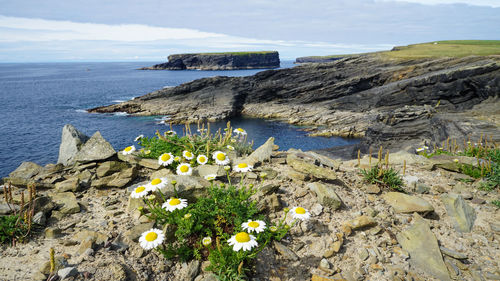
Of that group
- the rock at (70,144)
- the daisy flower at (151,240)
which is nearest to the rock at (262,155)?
the daisy flower at (151,240)

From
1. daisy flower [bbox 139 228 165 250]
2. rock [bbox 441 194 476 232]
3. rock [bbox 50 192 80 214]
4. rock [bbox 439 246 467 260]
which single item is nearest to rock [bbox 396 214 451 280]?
rock [bbox 439 246 467 260]

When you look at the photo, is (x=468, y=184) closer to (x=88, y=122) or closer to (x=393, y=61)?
(x=88, y=122)

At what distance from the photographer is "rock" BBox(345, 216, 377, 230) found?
4.70 meters

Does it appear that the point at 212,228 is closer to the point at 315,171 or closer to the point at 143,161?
the point at 315,171

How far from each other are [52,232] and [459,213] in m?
7.17

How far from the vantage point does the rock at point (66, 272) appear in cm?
328

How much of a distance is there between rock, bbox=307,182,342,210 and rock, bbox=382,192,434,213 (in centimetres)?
123

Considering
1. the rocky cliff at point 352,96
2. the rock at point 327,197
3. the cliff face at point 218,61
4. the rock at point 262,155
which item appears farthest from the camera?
the cliff face at point 218,61

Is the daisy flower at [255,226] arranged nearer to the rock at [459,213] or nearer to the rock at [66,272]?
the rock at [66,272]

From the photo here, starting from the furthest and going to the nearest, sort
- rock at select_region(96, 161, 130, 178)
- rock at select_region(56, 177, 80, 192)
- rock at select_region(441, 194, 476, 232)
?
rock at select_region(96, 161, 130, 178)
rock at select_region(56, 177, 80, 192)
rock at select_region(441, 194, 476, 232)

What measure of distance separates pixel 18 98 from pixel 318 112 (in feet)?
245

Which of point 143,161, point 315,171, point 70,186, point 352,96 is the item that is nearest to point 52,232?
point 70,186

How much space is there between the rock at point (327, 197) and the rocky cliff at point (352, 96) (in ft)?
64.7

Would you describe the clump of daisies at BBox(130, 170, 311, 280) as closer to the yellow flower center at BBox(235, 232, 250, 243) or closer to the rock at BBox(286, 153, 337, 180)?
the yellow flower center at BBox(235, 232, 250, 243)
